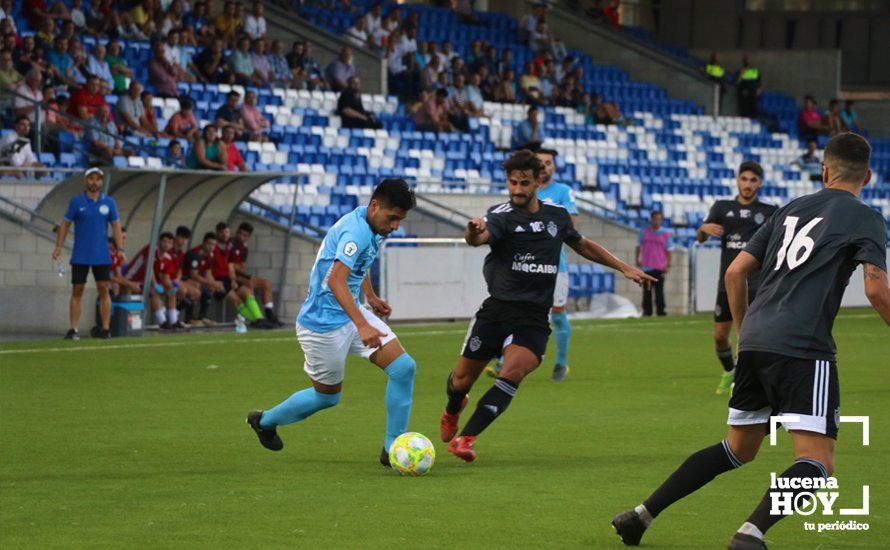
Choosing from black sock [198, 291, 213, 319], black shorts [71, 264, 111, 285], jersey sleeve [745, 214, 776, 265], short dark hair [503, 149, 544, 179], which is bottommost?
black sock [198, 291, 213, 319]

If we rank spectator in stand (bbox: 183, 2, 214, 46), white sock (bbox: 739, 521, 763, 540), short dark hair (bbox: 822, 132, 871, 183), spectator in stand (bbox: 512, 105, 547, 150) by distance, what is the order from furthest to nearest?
spectator in stand (bbox: 512, 105, 547, 150) → spectator in stand (bbox: 183, 2, 214, 46) → short dark hair (bbox: 822, 132, 871, 183) → white sock (bbox: 739, 521, 763, 540)

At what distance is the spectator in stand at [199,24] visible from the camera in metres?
28.0

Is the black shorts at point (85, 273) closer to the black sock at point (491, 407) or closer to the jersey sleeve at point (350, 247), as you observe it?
the black sock at point (491, 407)

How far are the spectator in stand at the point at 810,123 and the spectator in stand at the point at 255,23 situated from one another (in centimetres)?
1597

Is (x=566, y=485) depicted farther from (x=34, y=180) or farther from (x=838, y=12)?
(x=838, y=12)

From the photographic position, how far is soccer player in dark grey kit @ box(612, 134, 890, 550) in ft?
19.9

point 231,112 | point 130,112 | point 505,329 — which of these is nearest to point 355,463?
point 505,329

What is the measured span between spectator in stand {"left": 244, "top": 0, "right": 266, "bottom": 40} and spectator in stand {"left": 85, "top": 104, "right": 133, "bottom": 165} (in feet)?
18.2

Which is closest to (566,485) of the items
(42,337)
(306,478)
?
(306,478)

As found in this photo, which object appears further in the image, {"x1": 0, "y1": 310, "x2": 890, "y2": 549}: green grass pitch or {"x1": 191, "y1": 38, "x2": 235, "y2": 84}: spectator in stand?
{"x1": 191, "y1": 38, "x2": 235, "y2": 84}: spectator in stand

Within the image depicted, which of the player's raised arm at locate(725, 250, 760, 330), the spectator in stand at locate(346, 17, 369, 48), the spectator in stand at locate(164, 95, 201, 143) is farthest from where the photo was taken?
the spectator in stand at locate(346, 17, 369, 48)

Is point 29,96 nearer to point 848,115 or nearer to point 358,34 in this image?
point 358,34

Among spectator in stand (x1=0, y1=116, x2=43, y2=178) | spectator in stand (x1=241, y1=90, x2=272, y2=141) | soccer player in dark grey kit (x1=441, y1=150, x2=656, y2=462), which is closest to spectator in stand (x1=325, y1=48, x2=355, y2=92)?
spectator in stand (x1=241, y1=90, x2=272, y2=141)

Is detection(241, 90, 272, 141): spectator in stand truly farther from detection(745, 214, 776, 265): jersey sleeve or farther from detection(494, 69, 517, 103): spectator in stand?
detection(745, 214, 776, 265): jersey sleeve
